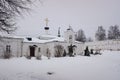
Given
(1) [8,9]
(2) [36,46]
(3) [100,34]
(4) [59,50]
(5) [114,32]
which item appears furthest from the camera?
(3) [100,34]

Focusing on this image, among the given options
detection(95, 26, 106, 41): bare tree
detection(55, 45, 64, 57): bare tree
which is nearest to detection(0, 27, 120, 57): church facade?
detection(55, 45, 64, 57): bare tree

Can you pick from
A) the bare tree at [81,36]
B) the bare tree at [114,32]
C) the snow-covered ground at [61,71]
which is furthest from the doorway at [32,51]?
the bare tree at [114,32]

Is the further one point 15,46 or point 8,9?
point 15,46

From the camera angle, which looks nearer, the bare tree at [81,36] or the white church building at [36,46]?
the white church building at [36,46]

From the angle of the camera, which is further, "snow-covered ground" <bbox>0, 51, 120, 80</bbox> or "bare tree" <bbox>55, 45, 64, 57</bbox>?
"bare tree" <bbox>55, 45, 64, 57</bbox>

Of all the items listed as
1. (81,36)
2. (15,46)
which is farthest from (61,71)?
(81,36)

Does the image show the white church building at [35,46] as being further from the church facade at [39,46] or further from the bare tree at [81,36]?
the bare tree at [81,36]

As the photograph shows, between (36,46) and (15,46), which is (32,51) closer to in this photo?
(36,46)

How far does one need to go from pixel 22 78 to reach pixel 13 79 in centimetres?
54

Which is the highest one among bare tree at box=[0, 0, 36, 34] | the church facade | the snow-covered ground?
bare tree at box=[0, 0, 36, 34]

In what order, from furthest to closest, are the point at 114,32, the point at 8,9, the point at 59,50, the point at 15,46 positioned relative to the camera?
1. the point at 114,32
2. the point at 59,50
3. the point at 15,46
4. the point at 8,9

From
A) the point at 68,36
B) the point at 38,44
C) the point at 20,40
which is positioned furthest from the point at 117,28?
the point at 20,40

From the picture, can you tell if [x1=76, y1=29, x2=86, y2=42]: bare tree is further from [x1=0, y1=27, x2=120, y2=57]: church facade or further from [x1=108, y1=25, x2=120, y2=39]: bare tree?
[x1=0, y1=27, x2=120, y2=57]: church facade

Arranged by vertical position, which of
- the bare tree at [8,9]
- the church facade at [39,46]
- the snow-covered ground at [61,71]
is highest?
the bare tree at [8,9]
